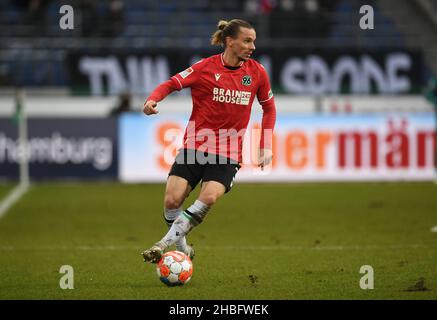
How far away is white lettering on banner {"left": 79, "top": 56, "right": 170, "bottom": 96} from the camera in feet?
73.4

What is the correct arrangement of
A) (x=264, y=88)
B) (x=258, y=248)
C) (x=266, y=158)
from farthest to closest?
(x=258, y=248)
(x=264, y=88)
(x=266, y=158)

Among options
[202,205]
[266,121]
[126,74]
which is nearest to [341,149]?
[126,74]

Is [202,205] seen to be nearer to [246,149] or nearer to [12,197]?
[12,197]

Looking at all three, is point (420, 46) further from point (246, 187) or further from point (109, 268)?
point (109, 268)

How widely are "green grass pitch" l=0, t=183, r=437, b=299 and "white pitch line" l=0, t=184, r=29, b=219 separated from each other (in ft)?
0.70

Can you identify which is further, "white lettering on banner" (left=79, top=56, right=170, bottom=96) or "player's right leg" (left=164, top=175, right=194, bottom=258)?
"white lettering on banner" (left=79, top=56, right=170, bottom=96)

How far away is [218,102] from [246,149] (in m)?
9.33

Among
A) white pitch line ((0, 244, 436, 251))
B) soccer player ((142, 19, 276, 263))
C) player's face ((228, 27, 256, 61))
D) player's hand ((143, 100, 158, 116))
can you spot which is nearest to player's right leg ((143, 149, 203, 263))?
soccer player ((142, 19, 276, 263))

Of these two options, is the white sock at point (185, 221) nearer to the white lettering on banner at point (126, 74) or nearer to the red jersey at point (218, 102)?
the red jersey at point (218, 102)

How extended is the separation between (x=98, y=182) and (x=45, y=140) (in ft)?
4.42

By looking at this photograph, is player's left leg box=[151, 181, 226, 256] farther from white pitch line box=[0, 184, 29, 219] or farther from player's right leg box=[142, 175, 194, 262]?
white pitch line box=[0, 184, 29, 219]

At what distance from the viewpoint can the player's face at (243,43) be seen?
8727mm

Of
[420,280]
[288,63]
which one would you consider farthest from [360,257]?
[288,63]

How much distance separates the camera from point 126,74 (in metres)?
22.5
